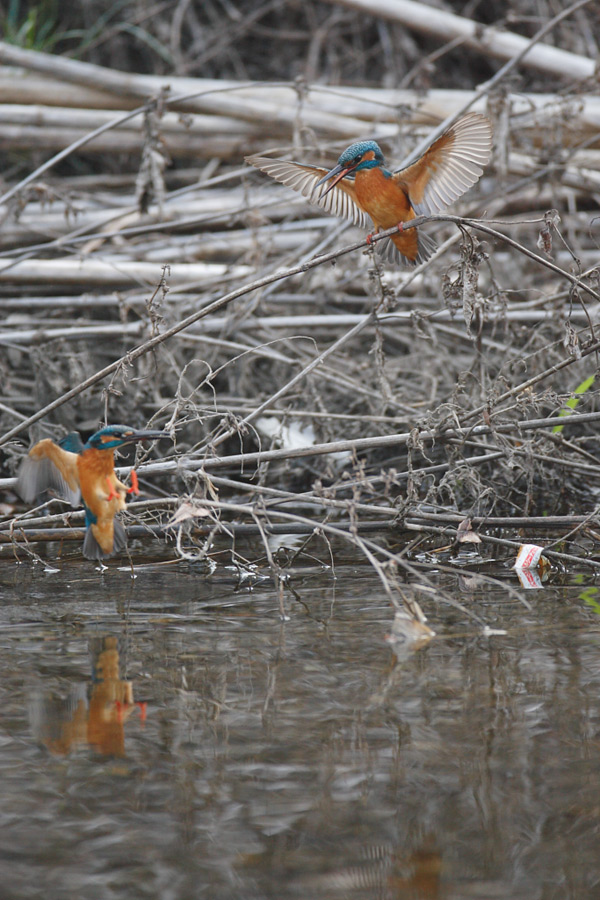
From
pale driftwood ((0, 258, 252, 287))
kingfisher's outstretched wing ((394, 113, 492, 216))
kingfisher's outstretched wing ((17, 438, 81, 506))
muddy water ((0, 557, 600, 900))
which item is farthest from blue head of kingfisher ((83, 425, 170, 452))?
pale driftwood ((0, 258, 252, 287))

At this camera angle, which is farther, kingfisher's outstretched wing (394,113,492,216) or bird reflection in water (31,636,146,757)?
kingfisher's outstretched wing (394,113,492,216)

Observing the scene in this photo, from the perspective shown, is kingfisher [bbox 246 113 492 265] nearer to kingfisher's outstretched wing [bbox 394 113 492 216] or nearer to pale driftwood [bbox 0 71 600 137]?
kingfisher's outstretched wing [bbox 394 113 492 216]

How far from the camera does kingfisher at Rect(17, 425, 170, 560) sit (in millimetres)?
2920

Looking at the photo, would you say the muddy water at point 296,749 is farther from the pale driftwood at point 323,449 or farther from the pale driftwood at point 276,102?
the pale driftwood at point 276,102

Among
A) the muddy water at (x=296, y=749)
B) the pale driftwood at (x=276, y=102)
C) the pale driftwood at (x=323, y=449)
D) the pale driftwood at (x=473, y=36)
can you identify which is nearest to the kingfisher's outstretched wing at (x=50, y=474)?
the pale driftwood at (x=323, y=449)

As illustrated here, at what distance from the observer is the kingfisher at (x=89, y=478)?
292 centimetres

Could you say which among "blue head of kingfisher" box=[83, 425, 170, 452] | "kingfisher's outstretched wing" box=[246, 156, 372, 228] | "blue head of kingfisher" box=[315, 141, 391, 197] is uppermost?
"kingfisher's outstretched wing" box=[246, 156, 372, 228]

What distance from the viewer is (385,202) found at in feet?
11.8

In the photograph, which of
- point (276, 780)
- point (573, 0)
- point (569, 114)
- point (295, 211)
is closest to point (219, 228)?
point (295, 211)

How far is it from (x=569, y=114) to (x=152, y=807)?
4.67 metres

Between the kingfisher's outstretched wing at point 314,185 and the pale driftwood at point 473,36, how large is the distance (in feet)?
9.31

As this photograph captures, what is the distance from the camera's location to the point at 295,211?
19.8 feet

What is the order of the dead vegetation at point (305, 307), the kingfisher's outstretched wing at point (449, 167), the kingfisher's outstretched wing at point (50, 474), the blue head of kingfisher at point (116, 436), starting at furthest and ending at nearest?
the dead vegetation at point (305, 307), the kingfisher's outstretched wing at point (449, 167), the kingfisher's outstretched wing at point (50, 474), the blue head of kingfisher at point (116, 436)

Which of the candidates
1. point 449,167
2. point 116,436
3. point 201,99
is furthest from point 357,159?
point 201,99
